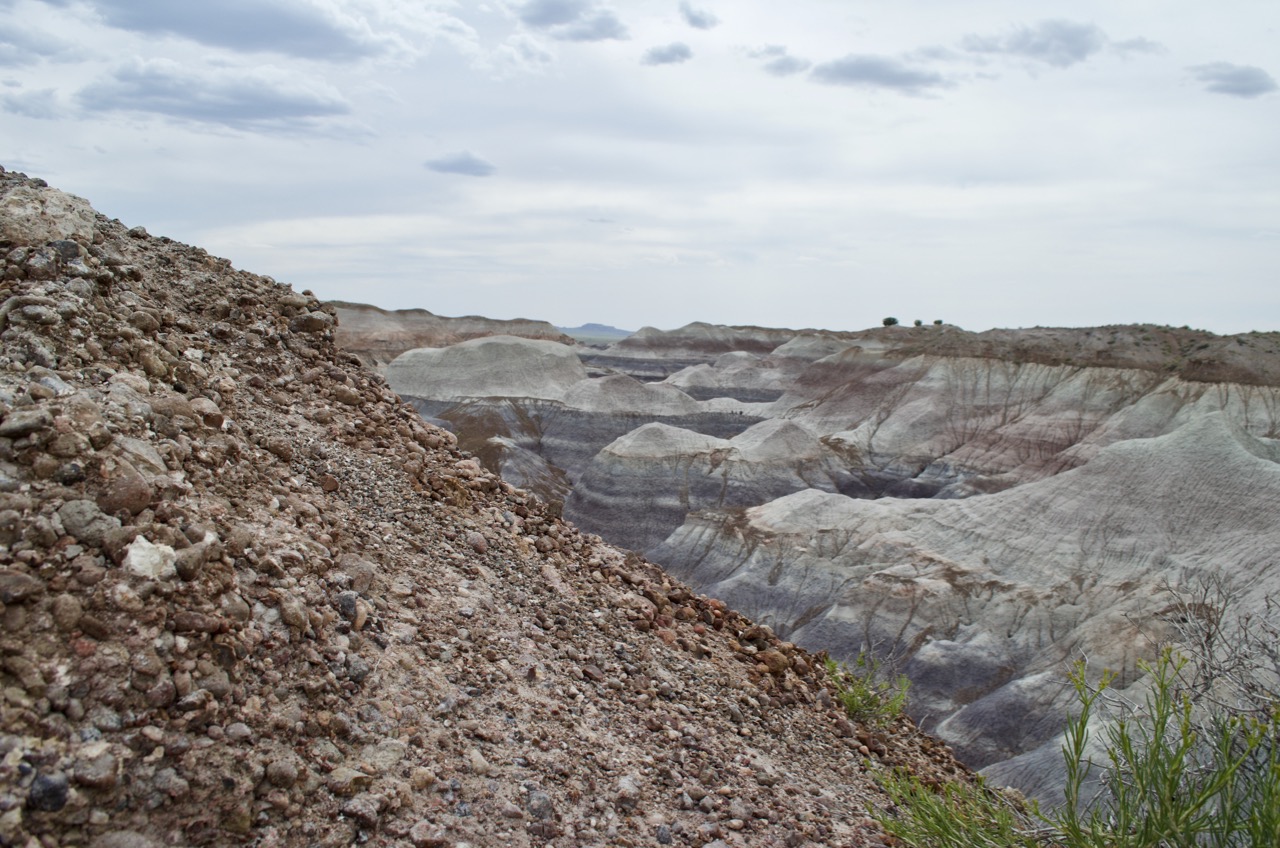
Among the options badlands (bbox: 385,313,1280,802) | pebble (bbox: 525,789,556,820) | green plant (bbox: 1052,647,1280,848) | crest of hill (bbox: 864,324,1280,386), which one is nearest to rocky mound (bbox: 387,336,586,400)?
badlands (bbox: 385,313,1280,802)

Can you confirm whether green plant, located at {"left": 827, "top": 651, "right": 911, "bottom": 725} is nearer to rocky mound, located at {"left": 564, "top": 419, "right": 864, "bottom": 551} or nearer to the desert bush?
the desert bush

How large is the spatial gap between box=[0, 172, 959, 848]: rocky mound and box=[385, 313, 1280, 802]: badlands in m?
5.40

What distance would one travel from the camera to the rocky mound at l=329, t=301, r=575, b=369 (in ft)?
281

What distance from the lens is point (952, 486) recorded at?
44.9 m

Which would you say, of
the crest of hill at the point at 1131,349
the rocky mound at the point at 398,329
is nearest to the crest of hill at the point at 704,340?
the rocky mound at the point at 398,329

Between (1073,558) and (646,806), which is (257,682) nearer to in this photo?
(646,806)

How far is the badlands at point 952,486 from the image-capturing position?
86.0ft

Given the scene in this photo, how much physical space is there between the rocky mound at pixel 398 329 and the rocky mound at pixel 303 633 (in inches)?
2891

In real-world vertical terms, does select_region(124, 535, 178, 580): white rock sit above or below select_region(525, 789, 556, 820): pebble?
above

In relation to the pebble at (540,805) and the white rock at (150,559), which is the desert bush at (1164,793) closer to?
the pebble at (540,805)

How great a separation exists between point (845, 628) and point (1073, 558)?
8673 mm

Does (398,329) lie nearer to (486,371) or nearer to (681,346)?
(486,371)

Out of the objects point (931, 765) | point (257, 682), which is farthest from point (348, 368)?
point (931, 765)

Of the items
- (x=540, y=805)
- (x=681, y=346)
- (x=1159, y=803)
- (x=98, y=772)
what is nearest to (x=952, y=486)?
(x=1159, y=803)
